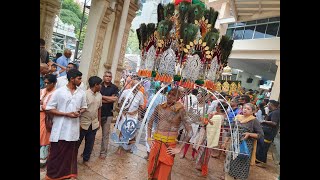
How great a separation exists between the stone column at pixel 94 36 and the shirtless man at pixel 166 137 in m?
4.80

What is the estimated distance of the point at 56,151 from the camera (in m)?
4.07

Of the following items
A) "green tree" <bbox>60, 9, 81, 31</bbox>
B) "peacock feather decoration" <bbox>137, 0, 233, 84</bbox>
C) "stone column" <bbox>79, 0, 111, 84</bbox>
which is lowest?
"peacock feather decoration" <bbox>137, 0, 233, 84</bbox>

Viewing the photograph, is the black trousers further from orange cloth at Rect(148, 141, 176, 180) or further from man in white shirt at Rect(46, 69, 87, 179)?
orange cloth at Rect(148, 141, 176, 180)

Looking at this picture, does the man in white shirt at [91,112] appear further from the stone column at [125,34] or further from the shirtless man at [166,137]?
the stone column at [125,34]

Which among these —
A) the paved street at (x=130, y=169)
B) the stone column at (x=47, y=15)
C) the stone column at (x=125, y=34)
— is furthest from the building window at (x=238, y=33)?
the paved street at (x=130, y=169)

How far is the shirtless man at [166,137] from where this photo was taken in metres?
3.97

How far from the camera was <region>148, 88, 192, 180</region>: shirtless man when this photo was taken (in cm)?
397

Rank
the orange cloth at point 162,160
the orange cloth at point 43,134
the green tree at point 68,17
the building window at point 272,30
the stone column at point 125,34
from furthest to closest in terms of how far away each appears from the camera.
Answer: the green tree at point 68,17 → the building window at point 272,30 → the stone column at point 125,34 → the orange cloth at point 43,134 → the orange cloth at point 162,160

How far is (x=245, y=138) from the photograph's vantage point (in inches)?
191

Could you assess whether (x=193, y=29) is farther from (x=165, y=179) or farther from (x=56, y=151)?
(x=56, y=151)

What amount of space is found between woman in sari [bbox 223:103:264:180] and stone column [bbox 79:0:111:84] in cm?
499

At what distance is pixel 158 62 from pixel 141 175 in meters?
2.26

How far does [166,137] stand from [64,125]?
1.47m

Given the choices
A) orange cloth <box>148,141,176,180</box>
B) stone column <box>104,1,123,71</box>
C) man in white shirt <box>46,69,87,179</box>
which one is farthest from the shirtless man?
stone column <box>104,1,123,71</box>
